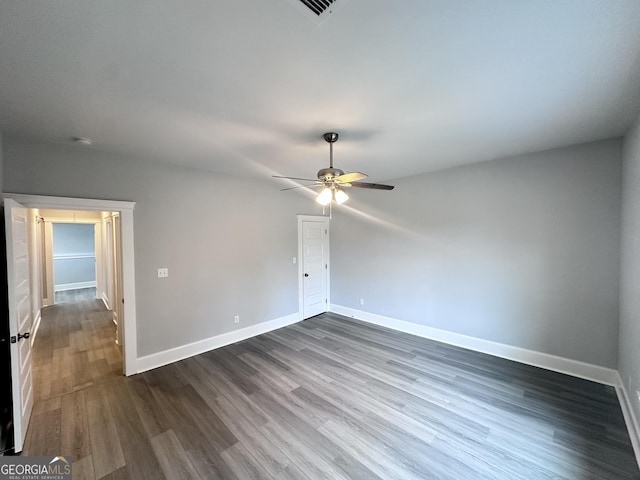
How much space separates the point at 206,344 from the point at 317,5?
13.4 ft

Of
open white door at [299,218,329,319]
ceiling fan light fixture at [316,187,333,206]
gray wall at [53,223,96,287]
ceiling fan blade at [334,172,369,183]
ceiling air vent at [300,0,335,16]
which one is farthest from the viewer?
gray wall at [53,223,96,287]

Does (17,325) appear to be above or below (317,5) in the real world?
below

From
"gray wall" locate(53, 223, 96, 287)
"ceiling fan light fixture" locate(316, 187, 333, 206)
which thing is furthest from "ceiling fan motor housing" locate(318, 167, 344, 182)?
"gray wall" locate(53, 223, 96, 287)

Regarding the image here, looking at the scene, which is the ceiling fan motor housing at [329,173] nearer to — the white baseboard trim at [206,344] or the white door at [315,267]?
the white door at [315,267]

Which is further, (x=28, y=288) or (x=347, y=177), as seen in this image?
(x=28, y=288)

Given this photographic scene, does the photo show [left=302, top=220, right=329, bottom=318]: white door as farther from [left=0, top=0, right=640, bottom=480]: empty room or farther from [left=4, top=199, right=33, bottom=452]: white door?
[left=4, top=199, right=33, bottom=452]: white door

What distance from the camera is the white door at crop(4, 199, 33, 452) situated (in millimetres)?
1988

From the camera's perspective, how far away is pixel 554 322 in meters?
3.10

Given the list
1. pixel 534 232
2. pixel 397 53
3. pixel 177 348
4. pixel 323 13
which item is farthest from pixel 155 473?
pixel 534 232

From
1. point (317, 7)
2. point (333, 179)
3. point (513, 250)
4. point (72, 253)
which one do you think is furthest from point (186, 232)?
point (72, 253)

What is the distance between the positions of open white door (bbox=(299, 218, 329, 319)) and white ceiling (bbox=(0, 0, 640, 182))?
2758 millimetres

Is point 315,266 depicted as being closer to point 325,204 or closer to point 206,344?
point 206,344

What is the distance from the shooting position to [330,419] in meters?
2.36

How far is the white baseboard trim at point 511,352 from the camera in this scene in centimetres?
286
